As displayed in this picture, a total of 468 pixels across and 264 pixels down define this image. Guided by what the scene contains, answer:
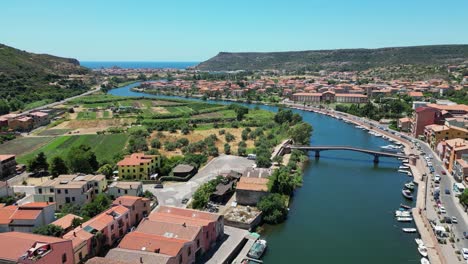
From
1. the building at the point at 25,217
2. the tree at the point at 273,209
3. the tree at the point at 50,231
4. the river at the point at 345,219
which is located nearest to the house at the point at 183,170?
the tree at the point at 273,209

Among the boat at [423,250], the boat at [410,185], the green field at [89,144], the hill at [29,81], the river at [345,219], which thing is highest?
the hill at [29,81]

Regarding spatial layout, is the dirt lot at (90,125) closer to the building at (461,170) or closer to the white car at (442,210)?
the white car at (442,210)

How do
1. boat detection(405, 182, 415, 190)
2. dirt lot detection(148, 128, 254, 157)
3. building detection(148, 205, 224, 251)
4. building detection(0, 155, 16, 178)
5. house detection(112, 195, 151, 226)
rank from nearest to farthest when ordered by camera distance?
building detection(148, 205, 224, 251)
house detection(112, 195, 151, 226)
boat detection(405, 182, 415, 190)
building detection(0, 155, 16, 178)
dirt lot detection(148, 128, 254, 157)

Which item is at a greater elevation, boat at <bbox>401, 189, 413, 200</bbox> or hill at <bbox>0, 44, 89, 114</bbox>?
hill at <bbox>0, 44, 89, 114</bbox>

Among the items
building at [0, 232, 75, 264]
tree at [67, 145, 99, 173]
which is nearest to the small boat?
building at [0, 232, 75, 264]

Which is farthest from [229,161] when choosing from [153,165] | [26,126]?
[26,126]

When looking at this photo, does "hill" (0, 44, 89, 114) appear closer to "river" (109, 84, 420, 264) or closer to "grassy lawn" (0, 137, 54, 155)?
"grassy lawn" (0, 137, 54, 155)
